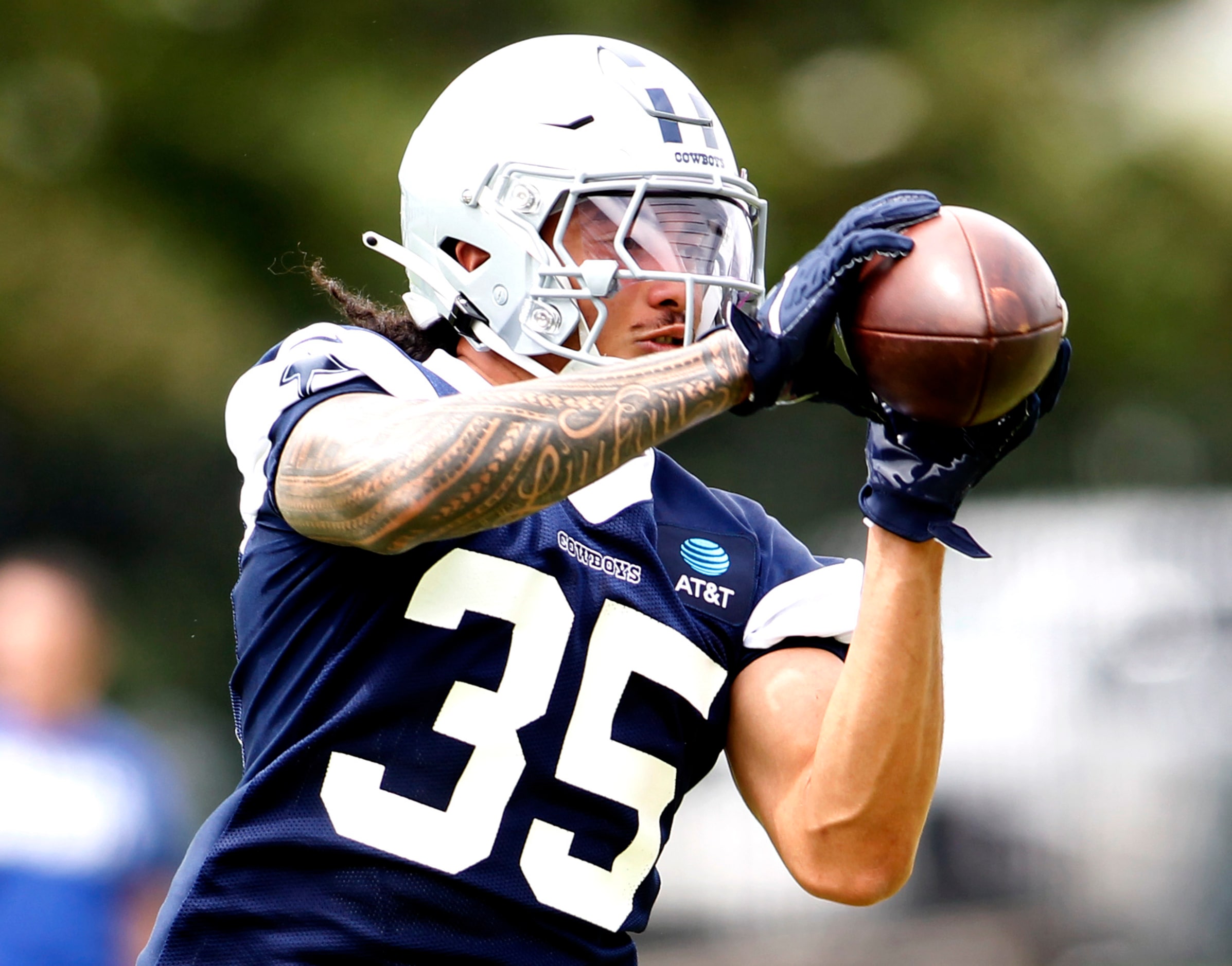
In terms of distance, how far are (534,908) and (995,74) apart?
939 cm

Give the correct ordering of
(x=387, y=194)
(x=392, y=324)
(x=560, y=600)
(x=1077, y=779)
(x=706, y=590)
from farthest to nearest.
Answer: (x=387, y=194)
(x=1077, y=779)
(x=392, y=324)
(x=706, y=590)
(x=560, y=600)

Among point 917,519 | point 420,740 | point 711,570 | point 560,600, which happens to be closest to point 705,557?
point 711,570

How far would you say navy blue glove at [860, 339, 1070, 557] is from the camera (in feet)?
8.54

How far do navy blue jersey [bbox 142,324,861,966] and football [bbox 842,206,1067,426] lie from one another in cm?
63

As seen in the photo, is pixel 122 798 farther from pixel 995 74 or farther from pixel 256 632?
pixel 995 74

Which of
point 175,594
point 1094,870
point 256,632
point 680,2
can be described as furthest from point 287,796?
point 680,2

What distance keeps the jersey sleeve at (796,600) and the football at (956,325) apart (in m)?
0.58

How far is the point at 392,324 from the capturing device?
11.1 ft

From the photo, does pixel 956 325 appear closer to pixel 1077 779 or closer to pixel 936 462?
pixel 936 462

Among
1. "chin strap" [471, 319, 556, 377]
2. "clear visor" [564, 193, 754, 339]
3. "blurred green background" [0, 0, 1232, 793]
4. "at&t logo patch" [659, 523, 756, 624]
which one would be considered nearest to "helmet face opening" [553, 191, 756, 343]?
"clear visor" [564, 193, 754, 339]

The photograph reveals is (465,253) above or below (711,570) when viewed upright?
above

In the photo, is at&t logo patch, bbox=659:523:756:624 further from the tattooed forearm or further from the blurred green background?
the blurred green background

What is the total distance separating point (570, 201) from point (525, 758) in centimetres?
98

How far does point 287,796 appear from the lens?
2.67 m
